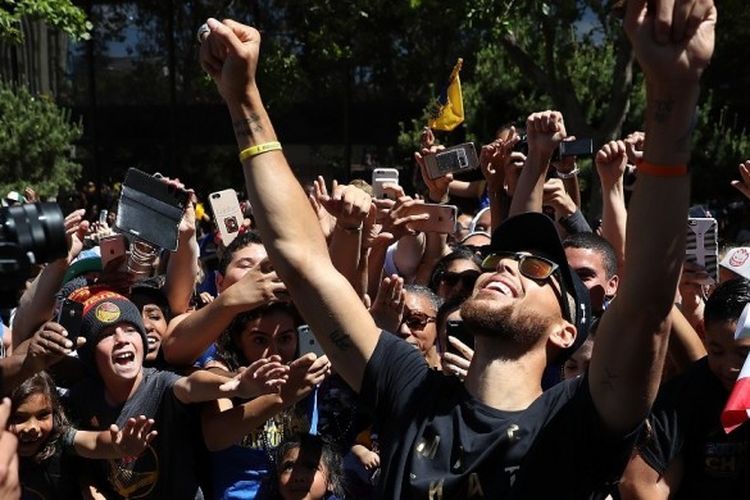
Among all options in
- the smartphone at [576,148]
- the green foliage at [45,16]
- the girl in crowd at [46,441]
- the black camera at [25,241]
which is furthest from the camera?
the green foliage at [45,16]

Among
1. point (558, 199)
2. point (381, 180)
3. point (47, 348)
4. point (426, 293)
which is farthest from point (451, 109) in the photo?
point (47, 348)

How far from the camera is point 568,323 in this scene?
2926 mm

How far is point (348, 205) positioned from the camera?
3434 mm

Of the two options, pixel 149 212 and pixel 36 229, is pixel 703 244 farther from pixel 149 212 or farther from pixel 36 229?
pixel 36 229

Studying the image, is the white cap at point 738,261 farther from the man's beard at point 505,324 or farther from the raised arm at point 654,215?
the raised arm at point 654,215

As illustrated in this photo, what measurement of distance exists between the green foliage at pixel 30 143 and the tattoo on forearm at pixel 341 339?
62.0ft

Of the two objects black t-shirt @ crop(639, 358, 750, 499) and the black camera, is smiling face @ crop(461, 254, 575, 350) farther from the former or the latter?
the black camera

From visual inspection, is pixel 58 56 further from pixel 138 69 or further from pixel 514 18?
pixel 514 18

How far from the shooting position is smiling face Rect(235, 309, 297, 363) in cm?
420

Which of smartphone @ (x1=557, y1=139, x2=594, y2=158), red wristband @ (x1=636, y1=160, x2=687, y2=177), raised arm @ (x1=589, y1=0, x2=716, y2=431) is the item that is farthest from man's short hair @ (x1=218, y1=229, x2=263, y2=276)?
red wristband @ (x1=636, y1=160, x2=687, y2=177)

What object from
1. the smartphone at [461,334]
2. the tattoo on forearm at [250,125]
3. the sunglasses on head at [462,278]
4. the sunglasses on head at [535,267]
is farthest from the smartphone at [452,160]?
the tattoo on forearm at [250,125]

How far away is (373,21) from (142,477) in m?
16.6

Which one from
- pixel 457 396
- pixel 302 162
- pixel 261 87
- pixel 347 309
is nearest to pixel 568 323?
pixel 457 396

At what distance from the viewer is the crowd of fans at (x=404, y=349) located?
240cm
